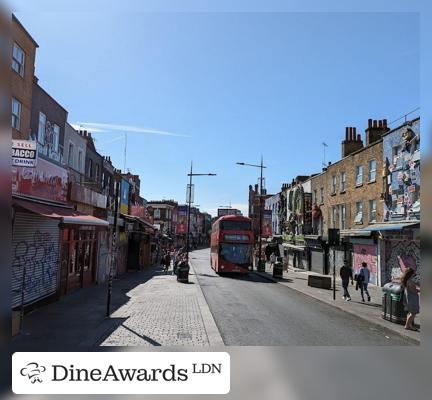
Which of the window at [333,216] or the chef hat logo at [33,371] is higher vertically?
the window at [333,216]

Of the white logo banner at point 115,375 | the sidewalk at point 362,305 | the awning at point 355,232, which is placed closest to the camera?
the white logo banner at point 115,375

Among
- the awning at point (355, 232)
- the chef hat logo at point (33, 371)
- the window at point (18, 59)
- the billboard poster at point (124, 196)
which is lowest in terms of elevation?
the chef hat logo at point (33, 371)

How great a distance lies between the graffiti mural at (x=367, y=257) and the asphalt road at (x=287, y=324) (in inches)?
305

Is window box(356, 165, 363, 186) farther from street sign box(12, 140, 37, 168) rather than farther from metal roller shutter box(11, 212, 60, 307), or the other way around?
street sign box(12, 140, 37, 168)

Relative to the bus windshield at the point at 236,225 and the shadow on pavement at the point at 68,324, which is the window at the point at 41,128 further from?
the bus windshield at the point at 236,225

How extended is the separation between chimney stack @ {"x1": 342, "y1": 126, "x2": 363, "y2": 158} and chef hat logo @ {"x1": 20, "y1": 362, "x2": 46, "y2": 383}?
29339 mm

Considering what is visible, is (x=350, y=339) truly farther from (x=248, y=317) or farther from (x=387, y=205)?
(x=387, y=205)

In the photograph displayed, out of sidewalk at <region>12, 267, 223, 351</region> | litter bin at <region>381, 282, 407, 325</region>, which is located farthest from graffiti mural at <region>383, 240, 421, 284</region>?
sidewalk at <region>12, 267, 223, 351</region>

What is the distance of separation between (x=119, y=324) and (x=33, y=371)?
Answer: 17.5ft

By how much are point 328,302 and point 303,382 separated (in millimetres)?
11873

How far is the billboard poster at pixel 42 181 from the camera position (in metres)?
12.9

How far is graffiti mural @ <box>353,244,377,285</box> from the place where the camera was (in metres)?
26.5

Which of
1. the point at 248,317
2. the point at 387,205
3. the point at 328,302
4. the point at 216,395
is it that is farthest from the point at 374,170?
the point at 216,395

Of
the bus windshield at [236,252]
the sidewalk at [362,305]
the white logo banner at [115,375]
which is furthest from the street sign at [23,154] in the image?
the bus windshield at [236,252]
